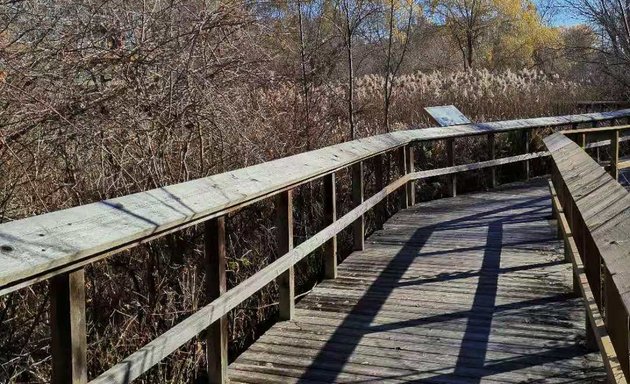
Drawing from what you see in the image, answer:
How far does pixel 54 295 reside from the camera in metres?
2.28

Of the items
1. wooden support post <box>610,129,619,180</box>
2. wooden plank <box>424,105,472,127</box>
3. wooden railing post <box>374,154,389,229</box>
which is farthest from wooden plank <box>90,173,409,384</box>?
wooden plank <box>424,105,472,127</box>

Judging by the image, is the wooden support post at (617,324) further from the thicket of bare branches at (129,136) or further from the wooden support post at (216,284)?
the thicket of bare branches at (129,136)

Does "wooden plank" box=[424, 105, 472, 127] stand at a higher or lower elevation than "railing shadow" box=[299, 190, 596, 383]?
higher

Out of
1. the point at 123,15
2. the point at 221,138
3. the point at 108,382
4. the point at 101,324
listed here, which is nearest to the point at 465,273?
the point at 221,138

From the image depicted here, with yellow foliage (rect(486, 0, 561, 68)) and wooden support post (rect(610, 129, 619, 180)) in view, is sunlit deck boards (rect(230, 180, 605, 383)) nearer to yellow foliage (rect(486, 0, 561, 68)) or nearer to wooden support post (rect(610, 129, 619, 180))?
wooden support post (rect(610, 129, 619, 180))

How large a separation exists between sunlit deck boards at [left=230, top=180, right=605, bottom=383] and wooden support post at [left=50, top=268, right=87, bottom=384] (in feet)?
5.29

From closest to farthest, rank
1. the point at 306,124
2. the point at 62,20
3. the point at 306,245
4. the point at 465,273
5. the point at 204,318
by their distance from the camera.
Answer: the point at 204,318
the point at 62,20
the point at 306,245
the point at 465,273
the point at 306,124

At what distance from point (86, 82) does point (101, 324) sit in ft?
4.85

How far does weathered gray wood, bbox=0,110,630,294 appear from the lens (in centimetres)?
202

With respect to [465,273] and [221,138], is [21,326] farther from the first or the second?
[465,273]

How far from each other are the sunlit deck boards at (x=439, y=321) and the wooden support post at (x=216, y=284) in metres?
0.23

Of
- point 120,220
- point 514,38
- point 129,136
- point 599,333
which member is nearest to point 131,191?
point 129,136

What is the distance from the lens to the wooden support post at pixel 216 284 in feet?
11.6

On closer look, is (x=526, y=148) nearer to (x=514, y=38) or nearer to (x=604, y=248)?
(x=604, y=248)
